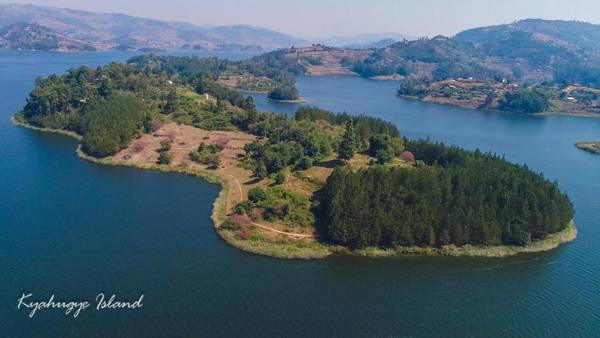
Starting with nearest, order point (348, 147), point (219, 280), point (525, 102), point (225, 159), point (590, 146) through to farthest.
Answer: point (219, 280) < point (348, 147) < point (225, 159) < point (590, 146) < point (525, 102)

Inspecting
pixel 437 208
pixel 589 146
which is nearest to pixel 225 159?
pixel 437 208

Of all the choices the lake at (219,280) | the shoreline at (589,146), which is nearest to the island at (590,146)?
the shoreline at (589,146)

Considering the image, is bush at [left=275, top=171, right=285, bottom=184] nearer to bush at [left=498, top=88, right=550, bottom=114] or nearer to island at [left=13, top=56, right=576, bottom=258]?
island at [left=13, top=56, right=576, bottom=258]

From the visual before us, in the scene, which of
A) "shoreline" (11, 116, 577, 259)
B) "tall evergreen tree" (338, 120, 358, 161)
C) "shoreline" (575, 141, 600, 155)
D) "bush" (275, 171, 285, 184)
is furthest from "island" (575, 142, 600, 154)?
"bush" (275, 171, 285, 184)

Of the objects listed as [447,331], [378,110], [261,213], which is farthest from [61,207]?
[378,110]

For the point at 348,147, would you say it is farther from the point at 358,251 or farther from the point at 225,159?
the point at 358,251

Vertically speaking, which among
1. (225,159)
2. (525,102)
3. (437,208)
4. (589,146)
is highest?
(525,102)

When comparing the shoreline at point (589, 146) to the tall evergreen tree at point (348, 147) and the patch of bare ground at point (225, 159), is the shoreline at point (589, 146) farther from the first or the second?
the patch of bare ground at point (225, 159)

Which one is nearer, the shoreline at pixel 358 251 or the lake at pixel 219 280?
the lake at pixel 219 280
